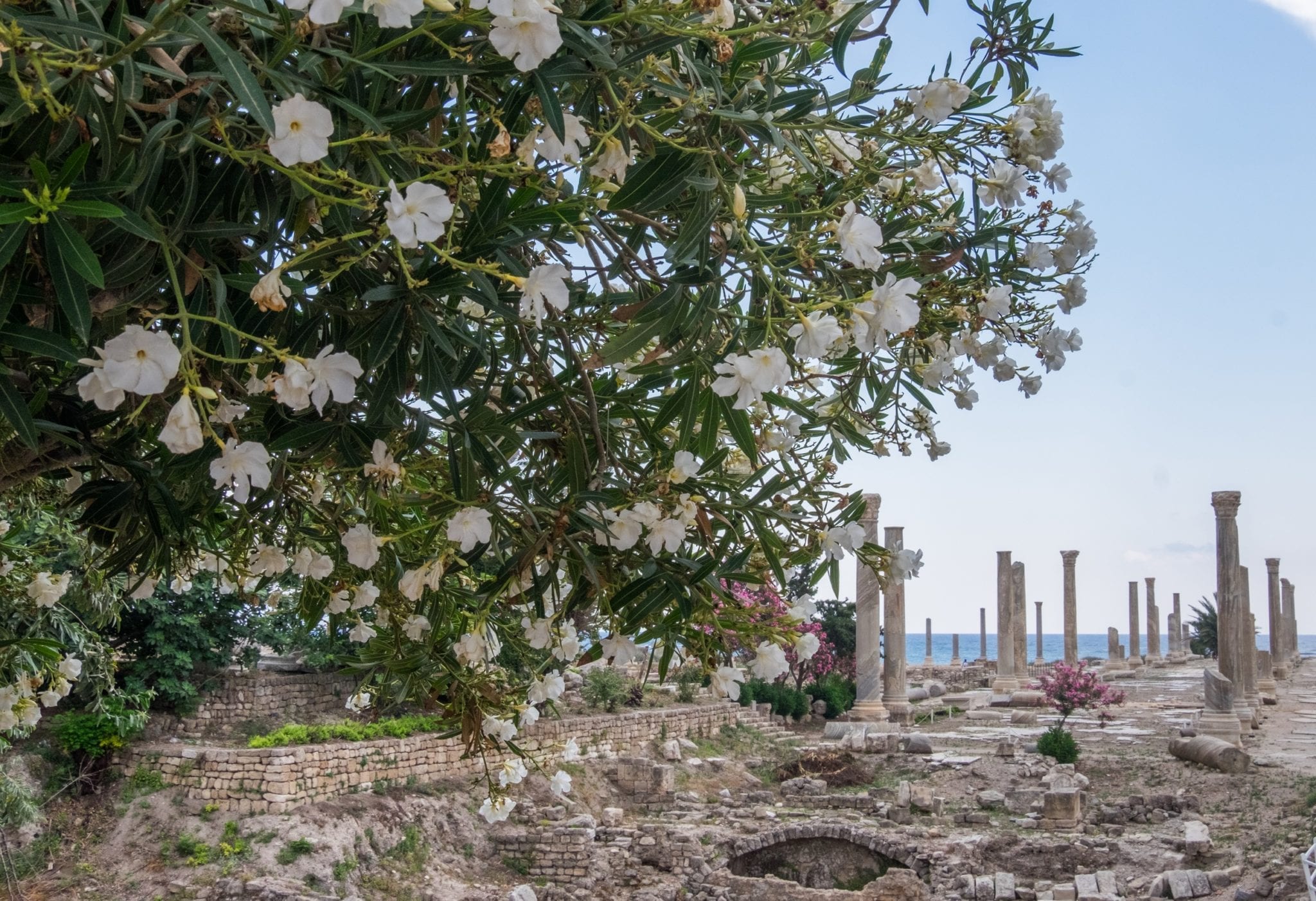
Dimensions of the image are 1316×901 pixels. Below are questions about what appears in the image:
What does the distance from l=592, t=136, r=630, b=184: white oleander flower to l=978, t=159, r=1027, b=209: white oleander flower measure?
0.97 m

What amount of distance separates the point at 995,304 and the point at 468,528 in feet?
4.02

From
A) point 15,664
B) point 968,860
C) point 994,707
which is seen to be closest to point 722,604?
point 15,664

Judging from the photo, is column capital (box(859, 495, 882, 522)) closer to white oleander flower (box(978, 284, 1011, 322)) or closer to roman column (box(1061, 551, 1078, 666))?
roman column (box(1061, 551, 1078, 666))

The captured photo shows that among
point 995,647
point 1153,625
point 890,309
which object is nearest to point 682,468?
point 890,309

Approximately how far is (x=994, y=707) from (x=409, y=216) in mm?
28120

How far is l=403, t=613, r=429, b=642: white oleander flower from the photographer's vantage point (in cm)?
301

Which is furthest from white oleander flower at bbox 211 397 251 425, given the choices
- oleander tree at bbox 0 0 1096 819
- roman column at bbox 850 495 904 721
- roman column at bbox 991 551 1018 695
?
roman column at bbox 991 551 1018 695

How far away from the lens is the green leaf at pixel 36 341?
5.59ft

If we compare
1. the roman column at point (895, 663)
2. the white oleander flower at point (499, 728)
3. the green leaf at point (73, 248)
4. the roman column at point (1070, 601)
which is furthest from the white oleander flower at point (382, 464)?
the roman column at point (1070, 601)

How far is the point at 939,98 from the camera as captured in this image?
221cm

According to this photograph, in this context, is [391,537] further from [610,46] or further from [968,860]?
[968,860]

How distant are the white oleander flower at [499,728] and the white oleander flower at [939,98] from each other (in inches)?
77.1

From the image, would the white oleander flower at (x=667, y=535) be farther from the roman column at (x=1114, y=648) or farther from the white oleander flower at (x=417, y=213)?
the roman column at (x=1114, y=648)

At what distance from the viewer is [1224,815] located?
1425 centimetres
